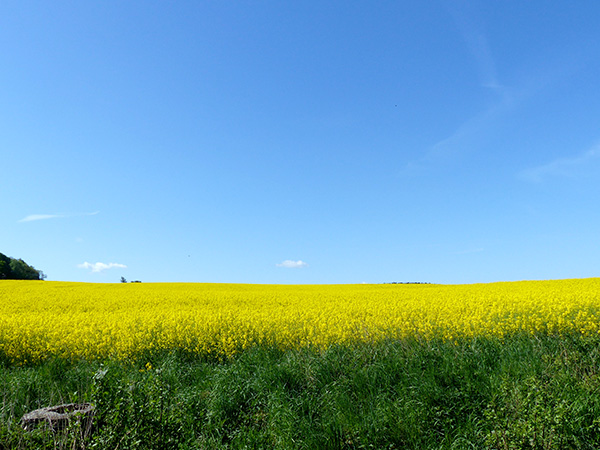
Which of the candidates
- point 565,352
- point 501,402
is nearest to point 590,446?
point 501,402

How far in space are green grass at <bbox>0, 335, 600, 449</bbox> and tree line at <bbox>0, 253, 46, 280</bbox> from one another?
272 feet

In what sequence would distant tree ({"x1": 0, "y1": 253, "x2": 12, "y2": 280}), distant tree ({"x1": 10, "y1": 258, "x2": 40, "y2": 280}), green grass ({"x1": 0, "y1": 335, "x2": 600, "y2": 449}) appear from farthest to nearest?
distant tree ({"x1": 10, "y1": 258, "x2": 40, "y2": 280})
distant tree ({"x1": 0, "y1": 253, "x2": 12, "y2": 280})
green grass ({"x1": 0, "y1": 335, "x2": 600, "y2": 449})

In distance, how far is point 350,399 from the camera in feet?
20.8

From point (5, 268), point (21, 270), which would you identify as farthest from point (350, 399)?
point (21, 270)

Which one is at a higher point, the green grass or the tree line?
the tree line

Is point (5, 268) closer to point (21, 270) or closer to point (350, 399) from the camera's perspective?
point (21, 270)

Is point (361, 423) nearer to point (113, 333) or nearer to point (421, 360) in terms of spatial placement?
point (421, 360)

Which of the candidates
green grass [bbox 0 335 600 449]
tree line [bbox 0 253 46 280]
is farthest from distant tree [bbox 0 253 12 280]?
green grass [bbox 0 335 600 449]

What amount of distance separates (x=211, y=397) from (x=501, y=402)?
4.50 metres

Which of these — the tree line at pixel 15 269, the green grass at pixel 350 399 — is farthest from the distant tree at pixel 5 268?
the green grass at pixel 350 399

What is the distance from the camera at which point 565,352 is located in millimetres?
7535

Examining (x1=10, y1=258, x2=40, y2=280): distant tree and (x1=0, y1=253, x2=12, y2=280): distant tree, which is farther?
(x1=10, y1=258, x2=40, y2=280): distant tree

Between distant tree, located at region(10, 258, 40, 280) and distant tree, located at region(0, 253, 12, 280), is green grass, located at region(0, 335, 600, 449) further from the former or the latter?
distant tree, located at region(10, 258, 40, 280)

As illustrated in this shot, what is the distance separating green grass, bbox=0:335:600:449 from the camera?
Answer: 4.45 metres
